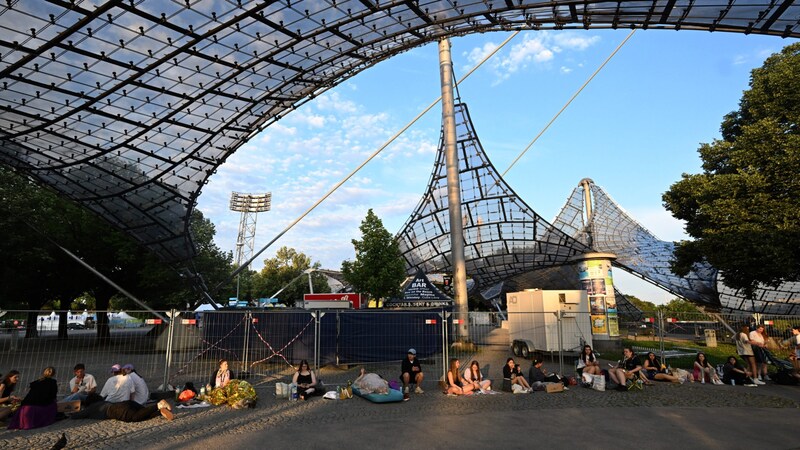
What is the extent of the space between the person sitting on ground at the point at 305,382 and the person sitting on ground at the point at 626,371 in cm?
835

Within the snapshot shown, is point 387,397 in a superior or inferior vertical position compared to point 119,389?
inferior

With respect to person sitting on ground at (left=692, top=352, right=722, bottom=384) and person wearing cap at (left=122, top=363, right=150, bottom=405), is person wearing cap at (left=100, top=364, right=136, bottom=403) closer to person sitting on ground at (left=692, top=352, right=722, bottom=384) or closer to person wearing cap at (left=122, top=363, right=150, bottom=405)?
person wearing cap at (left=122, top=363, right=150, bottom=405)

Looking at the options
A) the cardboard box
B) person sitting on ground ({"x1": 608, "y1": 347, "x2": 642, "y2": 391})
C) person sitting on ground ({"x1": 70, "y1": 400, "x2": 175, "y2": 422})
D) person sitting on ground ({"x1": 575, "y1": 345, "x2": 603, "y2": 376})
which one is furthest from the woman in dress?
person sitting on ground ({"x1": 70, "y1": 400, "x2": 175, "y2": 422})

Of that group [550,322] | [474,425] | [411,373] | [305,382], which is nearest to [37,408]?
[305,382]

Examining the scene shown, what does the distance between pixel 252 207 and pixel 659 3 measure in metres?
107

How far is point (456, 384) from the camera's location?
12750mm

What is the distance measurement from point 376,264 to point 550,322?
718 inches

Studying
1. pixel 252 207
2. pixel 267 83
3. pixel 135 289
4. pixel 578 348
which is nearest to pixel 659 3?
pixel 578 348

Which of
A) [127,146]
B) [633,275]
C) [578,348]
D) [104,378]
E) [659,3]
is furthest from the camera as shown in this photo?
[633,275]

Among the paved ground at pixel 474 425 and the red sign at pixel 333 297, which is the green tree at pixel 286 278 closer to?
the red sign at pixel 333 297

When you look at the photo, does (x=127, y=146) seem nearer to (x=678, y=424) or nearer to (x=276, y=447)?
(x=276, y=447)

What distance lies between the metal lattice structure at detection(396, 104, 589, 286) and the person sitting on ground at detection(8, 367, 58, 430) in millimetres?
37921

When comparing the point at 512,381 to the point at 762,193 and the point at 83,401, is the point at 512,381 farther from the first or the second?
the point at 762,193

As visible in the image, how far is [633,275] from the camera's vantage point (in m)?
51.8
